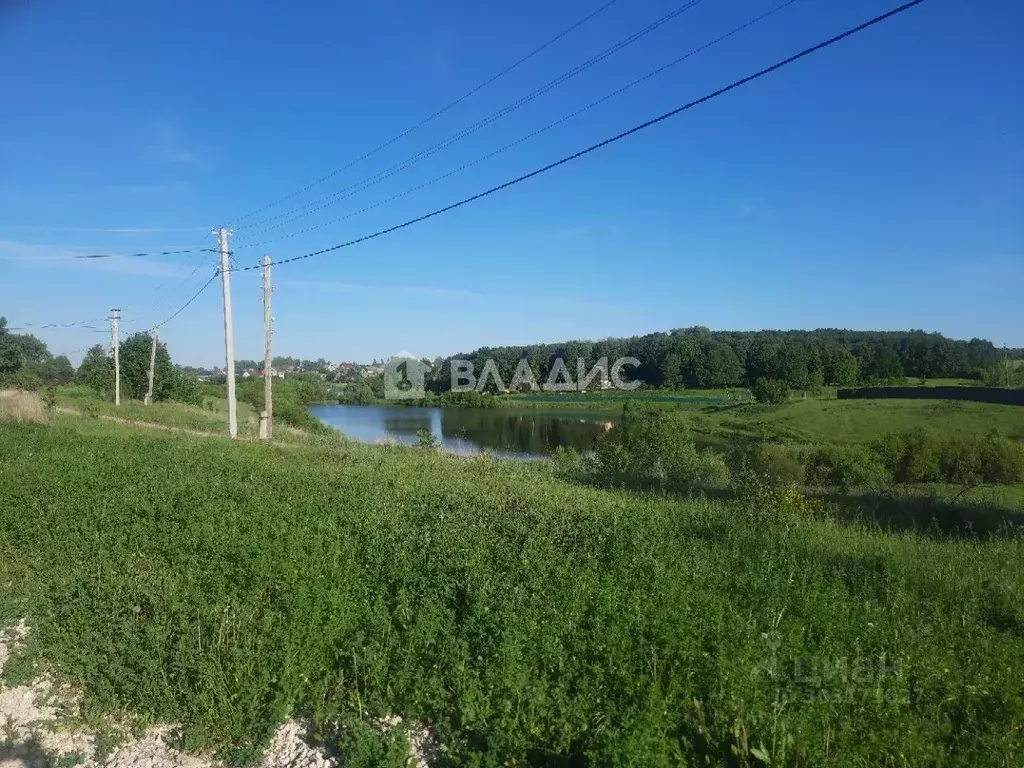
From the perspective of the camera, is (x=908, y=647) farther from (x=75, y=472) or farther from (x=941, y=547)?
(x=75, y=472)

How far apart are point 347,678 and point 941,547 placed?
23.2 ft

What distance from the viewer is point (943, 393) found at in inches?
1351

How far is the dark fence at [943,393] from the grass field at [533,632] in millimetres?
30063

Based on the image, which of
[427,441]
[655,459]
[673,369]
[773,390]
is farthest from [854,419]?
[427,441]

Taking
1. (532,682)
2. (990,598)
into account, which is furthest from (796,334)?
(532,682)

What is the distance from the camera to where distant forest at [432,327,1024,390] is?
3509 centimetres

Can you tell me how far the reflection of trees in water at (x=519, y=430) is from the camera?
37.7m

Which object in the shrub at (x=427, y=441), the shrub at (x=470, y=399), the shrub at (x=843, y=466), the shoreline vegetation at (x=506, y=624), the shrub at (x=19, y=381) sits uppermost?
the shrub at (x=19, y=381)

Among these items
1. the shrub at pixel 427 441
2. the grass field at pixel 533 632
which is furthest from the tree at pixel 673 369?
the grass field at pixel 533 632

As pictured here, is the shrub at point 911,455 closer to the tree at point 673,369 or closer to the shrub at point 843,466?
the shrub at point 843,466

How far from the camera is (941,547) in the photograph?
7805mm

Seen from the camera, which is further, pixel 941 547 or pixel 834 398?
pixel 834 398

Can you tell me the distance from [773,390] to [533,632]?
36.7 m

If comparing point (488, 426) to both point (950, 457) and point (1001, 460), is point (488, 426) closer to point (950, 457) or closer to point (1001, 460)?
point (950, 457)
